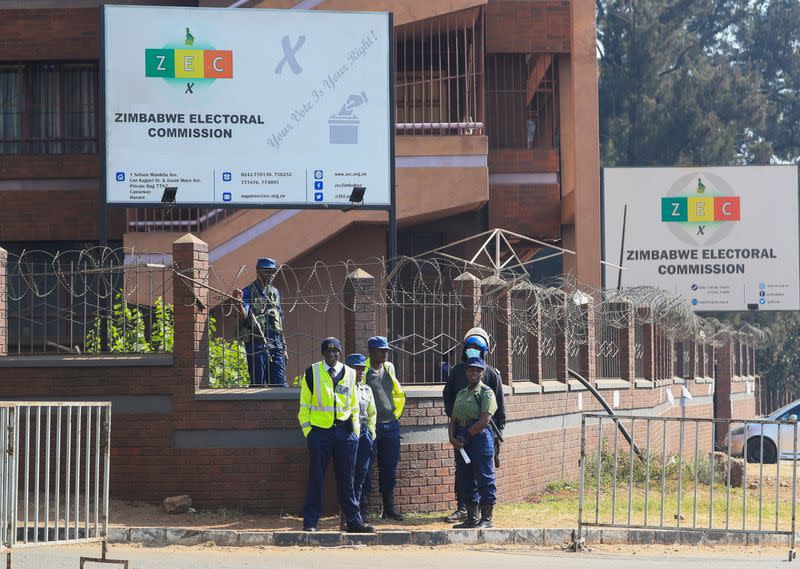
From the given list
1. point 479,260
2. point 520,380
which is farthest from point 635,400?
point 520,380

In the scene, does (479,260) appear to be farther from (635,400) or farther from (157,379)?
(157,379)

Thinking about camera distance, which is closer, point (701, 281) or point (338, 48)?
point (338, 48)

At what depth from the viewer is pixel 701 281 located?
1454 inches

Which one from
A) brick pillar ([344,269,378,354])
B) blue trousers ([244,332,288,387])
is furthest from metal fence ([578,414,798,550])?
blue trousers ([244,332,288,387])

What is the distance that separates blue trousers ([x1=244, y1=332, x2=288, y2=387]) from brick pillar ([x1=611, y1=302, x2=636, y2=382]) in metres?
7.79

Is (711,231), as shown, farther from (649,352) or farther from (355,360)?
(355,360)

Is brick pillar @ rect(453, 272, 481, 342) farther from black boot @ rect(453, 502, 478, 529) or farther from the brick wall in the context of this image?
black boot @ rect(453, 502, 478, 529)

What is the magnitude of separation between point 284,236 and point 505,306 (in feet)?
19.2

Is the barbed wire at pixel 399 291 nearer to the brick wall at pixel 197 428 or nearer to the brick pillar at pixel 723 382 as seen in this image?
the brick wall at pixel 197 428

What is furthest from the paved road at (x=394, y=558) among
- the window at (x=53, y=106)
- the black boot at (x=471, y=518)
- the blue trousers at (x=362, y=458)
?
the window at (x=53, y=106)

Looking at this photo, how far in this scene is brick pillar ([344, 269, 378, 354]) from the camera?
13852mm

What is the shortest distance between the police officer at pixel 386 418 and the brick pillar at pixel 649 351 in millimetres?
10467

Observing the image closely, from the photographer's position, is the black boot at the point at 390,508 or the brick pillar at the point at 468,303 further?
the brick pillar at the point at 468,303

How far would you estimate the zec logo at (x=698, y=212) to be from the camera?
120 feet
